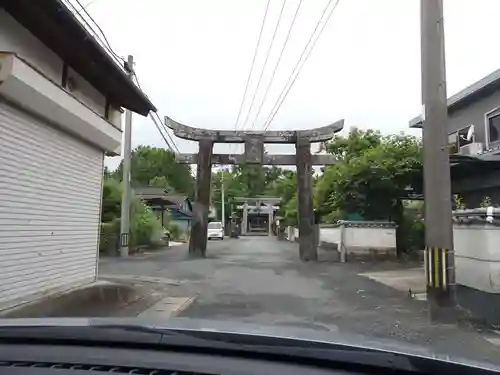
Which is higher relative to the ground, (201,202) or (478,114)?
(478,114)

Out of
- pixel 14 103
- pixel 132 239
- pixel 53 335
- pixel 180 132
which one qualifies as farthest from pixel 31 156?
pixel 132 239

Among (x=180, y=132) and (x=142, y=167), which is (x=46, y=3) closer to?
(x=180, y=132)

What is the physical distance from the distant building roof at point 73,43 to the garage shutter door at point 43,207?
1239 millimetres

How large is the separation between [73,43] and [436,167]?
600 centimetres

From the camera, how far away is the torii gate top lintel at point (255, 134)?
2536cm

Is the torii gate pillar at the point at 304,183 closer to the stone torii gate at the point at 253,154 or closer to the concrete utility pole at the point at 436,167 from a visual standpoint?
the stone torii gate at the point at 253,154

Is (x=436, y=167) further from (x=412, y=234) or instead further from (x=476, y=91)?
(x=412, y=234)

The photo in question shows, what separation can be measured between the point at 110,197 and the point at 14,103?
65.5ft

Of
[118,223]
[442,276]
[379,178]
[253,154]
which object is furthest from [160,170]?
[442,276]

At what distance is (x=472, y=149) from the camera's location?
18438mm

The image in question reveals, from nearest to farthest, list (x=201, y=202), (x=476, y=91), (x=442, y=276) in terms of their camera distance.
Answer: (x=442, y=276)
(x=476, y=91)
(x=201, y=202)

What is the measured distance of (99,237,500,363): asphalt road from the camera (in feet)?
27.2

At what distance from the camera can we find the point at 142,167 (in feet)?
259

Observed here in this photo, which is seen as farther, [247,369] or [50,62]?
[50,62]
